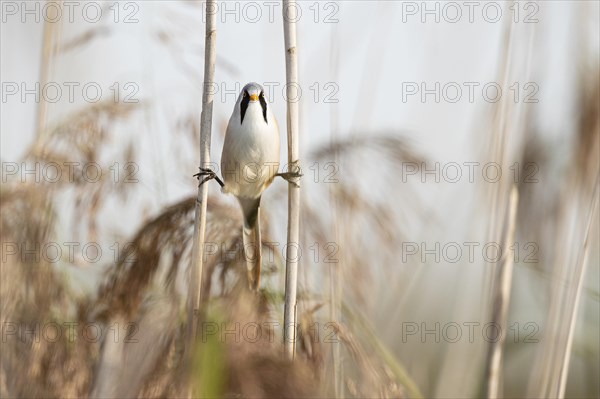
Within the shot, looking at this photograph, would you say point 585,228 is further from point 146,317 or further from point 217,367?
point 217,367

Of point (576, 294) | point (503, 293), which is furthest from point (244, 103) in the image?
point (576, 294)

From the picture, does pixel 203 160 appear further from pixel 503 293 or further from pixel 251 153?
pixel 503 293

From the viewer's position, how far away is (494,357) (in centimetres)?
146

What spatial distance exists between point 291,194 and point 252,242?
0.42 feet

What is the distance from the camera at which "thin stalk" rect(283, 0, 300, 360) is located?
141cm

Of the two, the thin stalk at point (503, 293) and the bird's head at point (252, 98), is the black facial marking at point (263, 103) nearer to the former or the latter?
the bird's head at point (252, 98)

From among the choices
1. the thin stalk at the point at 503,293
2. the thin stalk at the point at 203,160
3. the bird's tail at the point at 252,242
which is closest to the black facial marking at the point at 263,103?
the bird's tail at the point at 252,242

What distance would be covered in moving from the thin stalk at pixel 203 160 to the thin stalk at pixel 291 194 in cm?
15

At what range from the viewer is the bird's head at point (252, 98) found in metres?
1.80

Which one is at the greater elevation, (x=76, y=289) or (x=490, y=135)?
(x=490, y=135)

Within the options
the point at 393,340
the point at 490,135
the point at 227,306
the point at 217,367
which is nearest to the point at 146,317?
the point at 227,306

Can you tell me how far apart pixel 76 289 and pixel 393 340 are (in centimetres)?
79

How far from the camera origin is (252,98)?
5.89 ft

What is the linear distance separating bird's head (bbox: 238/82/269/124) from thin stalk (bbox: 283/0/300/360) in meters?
0.31
